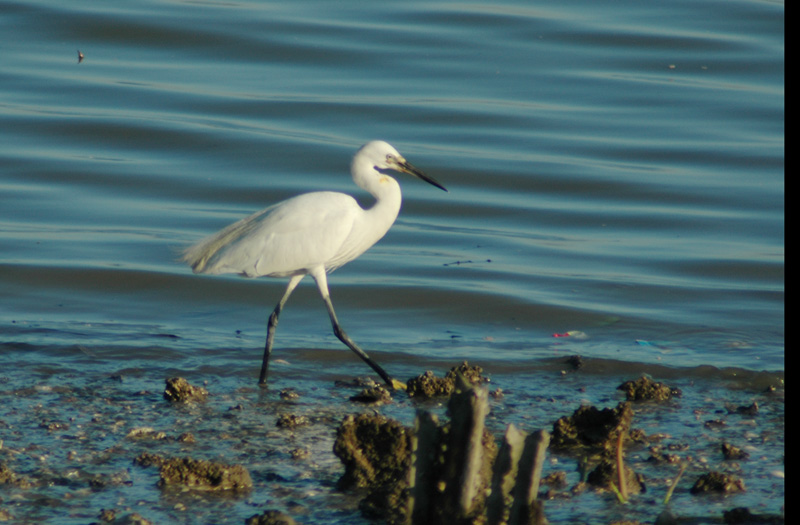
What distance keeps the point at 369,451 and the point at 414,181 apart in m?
7.71

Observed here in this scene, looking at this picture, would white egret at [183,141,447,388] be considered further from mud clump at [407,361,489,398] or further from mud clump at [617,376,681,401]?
mud clump at [617,376,681,401]

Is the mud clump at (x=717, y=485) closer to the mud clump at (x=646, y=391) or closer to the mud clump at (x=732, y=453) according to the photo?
the mud clump at (x=732, y=453)

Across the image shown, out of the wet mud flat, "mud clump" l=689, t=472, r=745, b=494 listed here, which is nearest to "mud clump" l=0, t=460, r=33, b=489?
the wet mud flat

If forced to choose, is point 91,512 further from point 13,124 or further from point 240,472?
point 13,124

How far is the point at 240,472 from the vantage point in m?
4.00

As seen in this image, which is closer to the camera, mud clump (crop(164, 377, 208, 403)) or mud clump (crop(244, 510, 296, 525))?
mud clump (crop(244, 510, 296, 525))

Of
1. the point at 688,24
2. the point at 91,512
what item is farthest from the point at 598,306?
the point at 688,24

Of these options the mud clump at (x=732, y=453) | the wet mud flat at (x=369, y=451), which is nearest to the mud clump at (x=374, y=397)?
the wet mud flat at (x=369, y=451)

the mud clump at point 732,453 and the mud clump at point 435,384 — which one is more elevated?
the mud clump at point 435,384

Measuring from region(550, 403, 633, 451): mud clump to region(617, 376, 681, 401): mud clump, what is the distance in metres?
0.85

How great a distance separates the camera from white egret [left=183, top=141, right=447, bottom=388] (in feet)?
20.4

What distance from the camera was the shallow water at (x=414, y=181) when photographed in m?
6.86

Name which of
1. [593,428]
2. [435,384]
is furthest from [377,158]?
[593,428]
